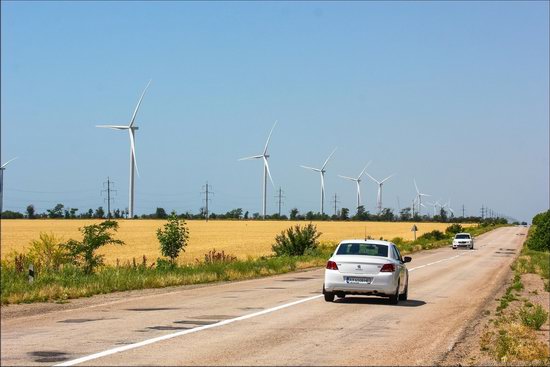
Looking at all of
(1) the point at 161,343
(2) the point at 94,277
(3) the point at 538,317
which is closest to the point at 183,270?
(2) the point at 94,277

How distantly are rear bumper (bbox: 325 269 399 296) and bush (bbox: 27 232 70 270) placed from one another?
9.84 m

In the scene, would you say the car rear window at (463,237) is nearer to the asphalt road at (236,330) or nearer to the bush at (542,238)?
the bush at (542,238)

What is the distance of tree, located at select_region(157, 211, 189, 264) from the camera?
1224 inches

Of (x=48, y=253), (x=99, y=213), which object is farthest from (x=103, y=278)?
(x=99, y=213)

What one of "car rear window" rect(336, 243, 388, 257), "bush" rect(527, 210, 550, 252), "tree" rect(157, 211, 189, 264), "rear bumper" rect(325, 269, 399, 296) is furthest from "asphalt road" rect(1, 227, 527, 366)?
"bush" rect(527, 210, 550, 252)

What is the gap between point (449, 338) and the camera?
14133mm

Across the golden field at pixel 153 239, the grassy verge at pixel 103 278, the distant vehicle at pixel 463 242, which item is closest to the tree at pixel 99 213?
the golden field at pixel 153 239

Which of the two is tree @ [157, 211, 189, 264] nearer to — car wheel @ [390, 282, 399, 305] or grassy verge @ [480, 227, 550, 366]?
car wheel @ [390, 282, 399, 305]

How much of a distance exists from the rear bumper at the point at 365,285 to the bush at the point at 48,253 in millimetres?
9836

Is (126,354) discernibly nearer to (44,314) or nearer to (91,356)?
(91,356)

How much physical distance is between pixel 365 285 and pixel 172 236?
13237mm

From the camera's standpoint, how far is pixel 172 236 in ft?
102

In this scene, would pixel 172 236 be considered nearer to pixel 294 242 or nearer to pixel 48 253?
pixel 48 253

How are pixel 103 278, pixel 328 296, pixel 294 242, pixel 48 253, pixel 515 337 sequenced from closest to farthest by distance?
1. pixel 515 337
2. pixel 328 296
3. pixel 103 278
4. pixel 48 253
5. pixel 294 242
